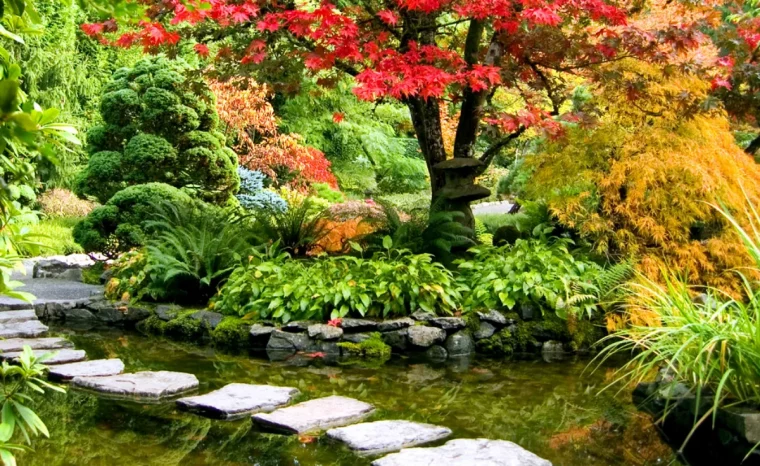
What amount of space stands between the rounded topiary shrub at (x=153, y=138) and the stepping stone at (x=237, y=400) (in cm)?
545

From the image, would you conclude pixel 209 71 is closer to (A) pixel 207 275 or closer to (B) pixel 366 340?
(A) pixel 207 275

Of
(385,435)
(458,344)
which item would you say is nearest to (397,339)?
(458,344)

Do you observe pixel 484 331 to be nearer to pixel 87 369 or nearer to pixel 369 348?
pixel 369 348

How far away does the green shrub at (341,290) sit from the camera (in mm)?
5781

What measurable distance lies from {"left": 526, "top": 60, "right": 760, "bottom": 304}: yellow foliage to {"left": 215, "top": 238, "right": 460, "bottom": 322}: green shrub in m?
1.28

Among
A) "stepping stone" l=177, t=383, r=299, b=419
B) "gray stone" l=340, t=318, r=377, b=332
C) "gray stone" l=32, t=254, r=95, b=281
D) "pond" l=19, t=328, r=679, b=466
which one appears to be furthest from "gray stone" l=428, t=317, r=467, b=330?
"gray stone" l=32, t=254, r=95, b=281

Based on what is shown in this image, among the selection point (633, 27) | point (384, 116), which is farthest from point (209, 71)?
point (384, 116)

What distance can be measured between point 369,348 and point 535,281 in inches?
56.7

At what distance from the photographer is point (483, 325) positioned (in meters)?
5.73

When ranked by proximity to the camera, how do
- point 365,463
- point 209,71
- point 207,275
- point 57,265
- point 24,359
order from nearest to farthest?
point 24,359, point 365,463, point 207,275, point 209,71, point 57,265

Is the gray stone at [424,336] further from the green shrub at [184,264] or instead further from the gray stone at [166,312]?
the gray stone at [166,312]

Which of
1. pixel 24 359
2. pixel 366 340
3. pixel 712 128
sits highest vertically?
pixel 712 128

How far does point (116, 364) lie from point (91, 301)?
85.4 inches

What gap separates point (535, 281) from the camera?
5871 millimetres
